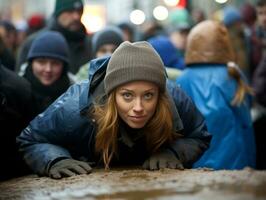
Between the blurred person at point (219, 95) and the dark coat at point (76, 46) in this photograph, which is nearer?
the blurred person at point (219, 95)

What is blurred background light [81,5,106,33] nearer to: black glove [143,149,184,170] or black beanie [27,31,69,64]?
black beanie [27,31,69,64]

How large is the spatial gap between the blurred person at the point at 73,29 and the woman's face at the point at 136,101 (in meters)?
4.09

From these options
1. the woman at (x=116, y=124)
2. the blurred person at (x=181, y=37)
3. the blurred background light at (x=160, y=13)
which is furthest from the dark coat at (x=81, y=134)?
the blurred background light at (x=160, y=13)

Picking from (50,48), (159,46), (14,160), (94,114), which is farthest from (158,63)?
(159,46)

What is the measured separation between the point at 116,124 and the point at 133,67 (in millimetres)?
442

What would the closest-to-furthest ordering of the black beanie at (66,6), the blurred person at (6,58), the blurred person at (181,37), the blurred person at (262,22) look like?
the blurred person at (6,58) < the black beanie at (66,6) < the blurred person at (262,22) < the blurred person at (181,37)

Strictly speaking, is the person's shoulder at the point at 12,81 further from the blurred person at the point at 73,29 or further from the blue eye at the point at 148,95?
the blurred person at the point at 73,29

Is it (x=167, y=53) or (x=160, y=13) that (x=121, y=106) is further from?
(x=160, y=13)

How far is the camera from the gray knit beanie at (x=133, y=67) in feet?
16.7

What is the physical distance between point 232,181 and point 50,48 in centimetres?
382

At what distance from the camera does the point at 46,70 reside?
7793mm

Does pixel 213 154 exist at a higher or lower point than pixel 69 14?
lower

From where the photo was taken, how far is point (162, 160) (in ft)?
17.3

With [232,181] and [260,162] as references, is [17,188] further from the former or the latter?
[260,162]
